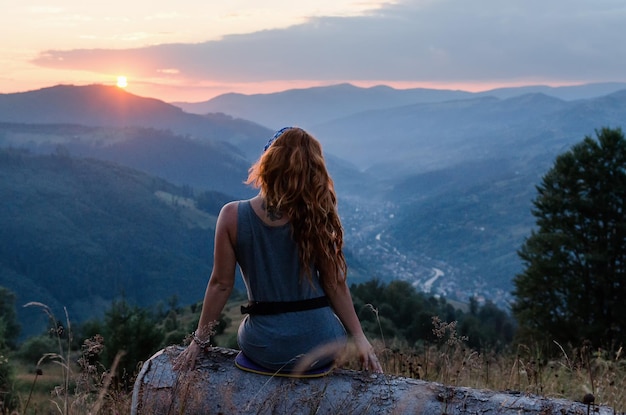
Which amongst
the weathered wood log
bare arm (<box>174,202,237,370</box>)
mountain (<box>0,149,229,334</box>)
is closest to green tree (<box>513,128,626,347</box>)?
the weathered wood log

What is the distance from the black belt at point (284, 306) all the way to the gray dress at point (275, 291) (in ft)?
0.06

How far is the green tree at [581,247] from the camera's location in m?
20.6

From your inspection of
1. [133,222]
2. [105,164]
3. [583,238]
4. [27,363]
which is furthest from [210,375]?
[105,164]

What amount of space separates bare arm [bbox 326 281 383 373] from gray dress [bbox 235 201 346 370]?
0.12 m

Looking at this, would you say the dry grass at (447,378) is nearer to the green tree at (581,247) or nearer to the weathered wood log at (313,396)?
the weathered wood log at (313,396)

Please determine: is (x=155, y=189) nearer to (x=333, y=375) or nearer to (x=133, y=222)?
(x=133, y=222)

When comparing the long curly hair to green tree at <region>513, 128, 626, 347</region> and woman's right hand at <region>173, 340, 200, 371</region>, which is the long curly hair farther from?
green tree at <region>513, 128, 626, 347</region>

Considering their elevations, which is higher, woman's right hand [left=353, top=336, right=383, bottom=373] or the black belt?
the black belt

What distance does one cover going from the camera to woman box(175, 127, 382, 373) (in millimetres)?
3100

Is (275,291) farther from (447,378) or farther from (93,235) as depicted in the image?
(93,235)

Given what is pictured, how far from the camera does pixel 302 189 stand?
3.07 metres

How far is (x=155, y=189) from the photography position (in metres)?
184

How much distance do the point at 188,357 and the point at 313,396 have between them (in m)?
0.69

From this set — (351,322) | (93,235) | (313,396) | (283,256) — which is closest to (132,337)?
(351,322)
